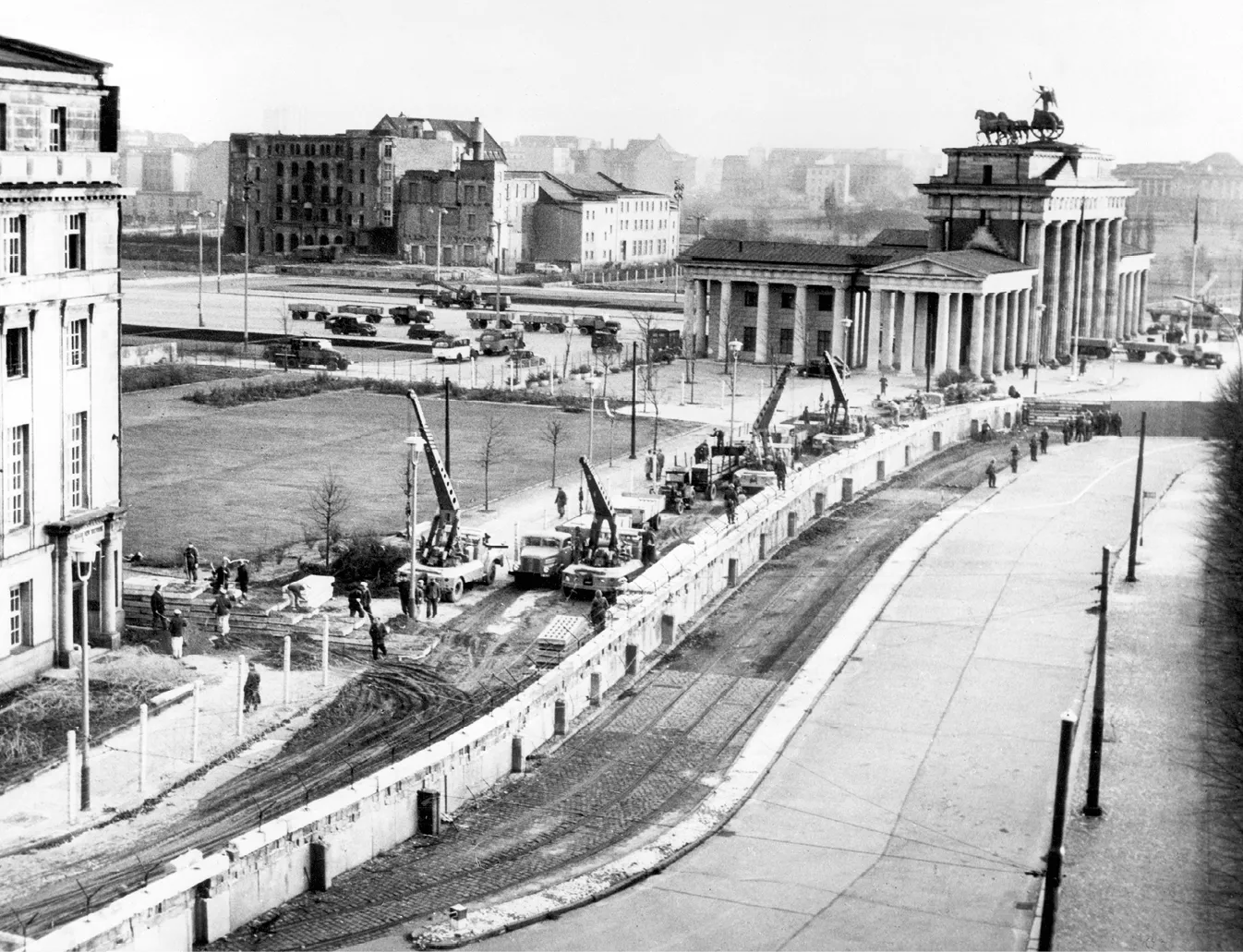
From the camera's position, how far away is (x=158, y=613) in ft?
145

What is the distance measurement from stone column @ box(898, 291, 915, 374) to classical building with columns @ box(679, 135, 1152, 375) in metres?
0.07

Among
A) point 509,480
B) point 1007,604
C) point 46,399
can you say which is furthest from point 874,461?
point 46,399

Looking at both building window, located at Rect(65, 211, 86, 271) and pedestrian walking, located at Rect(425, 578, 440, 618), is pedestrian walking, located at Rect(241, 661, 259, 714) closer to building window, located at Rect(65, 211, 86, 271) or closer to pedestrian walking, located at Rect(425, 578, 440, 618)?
pedestrian walking, located at Rect(425, 578, 440, 618)

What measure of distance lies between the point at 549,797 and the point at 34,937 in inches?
383

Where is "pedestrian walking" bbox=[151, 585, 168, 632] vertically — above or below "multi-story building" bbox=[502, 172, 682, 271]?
below

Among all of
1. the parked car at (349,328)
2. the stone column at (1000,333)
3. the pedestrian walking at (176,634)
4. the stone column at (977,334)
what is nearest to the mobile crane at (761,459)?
the pedestrian walking at (176,634)

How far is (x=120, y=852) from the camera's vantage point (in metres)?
29.9

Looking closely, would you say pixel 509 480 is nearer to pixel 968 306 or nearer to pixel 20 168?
pixel 20 168

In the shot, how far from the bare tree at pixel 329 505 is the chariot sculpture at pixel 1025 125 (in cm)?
5920

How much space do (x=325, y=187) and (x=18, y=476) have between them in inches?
6179

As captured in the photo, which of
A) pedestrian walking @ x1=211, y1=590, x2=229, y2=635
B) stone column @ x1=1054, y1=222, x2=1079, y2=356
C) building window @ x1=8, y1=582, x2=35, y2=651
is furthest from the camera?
stone column @ x1=1054, y1=222, x2=1079, y2=356

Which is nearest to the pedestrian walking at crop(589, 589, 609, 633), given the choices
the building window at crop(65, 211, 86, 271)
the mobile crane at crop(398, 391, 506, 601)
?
the mobile crane at crop(398, 391, 506, 601)

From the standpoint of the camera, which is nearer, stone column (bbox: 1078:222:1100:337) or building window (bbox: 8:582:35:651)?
building window (bbox: 8:582:35:651)

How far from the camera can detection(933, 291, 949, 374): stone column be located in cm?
10200
